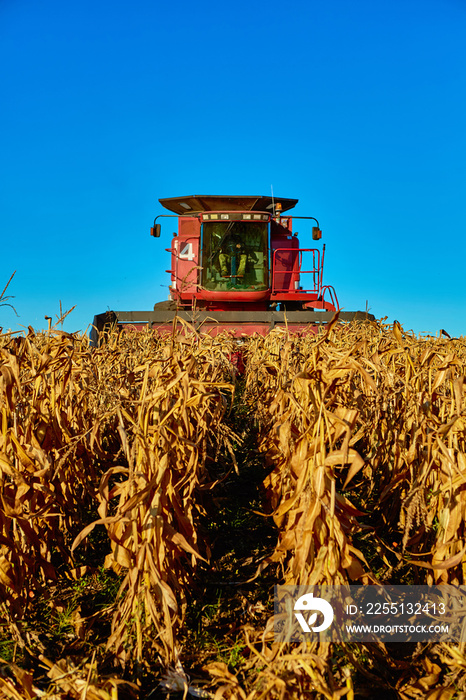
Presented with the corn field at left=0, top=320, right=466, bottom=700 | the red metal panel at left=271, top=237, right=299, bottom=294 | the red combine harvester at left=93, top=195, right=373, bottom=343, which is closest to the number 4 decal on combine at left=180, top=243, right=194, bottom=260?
the red combine harvester at left=93, top=195, right=373, bottom=343

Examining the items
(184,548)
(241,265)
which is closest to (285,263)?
(241,265)

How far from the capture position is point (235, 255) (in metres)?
10.4

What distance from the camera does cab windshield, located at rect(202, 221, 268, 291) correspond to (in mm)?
10312

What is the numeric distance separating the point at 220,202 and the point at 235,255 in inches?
82.3

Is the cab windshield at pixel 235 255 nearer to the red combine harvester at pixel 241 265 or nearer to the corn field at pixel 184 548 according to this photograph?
the red combine harvester at pixel 241 265

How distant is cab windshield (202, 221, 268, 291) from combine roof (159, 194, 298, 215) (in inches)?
53.1

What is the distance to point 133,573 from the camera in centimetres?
174

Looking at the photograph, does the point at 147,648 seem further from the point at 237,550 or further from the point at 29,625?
the point at 237,550

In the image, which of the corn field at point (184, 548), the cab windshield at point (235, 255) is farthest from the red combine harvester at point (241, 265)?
the corn field at point (184, 548)

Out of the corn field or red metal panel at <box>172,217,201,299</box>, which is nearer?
the corn field

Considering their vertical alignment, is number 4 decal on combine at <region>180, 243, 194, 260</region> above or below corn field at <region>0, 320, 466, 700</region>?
above

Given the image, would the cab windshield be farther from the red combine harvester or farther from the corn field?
the corn field

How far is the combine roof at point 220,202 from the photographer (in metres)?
11.4

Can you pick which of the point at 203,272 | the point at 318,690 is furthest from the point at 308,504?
the point at 203,272
